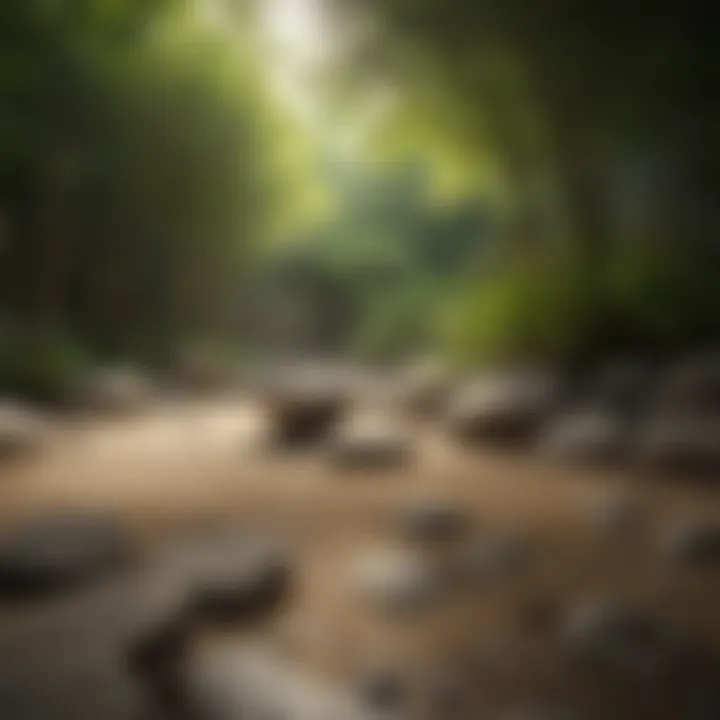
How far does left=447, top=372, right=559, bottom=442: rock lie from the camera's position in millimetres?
613

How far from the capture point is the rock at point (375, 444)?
633 mm

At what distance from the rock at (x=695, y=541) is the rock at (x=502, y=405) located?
0.16m

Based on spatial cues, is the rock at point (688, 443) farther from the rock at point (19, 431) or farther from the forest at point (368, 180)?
the rock at point (19, 431)

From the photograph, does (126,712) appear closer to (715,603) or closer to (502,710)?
(502,710)

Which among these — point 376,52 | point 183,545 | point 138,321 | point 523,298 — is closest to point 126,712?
point 183,545

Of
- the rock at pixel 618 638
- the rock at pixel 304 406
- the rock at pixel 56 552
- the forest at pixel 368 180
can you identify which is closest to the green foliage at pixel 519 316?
the forest at pixel 368 180

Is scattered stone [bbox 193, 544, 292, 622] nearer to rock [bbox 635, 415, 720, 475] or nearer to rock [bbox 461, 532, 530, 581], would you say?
rock [bbox 461, 532, 530, 581]

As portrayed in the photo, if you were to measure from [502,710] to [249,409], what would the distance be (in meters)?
0.30

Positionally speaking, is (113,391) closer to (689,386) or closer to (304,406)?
(304,406)

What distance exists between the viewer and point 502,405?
0.61 meters

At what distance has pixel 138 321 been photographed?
0.57 metres

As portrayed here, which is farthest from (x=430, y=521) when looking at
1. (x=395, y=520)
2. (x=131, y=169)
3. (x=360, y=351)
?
(x=131, y=169)

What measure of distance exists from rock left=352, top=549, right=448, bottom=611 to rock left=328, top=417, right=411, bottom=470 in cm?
8

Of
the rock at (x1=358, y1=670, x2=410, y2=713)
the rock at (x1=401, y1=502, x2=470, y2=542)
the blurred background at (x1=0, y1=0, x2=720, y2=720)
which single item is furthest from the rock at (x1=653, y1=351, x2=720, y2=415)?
the rock at (x1=358, y1=670, x2=410, y2=713)
